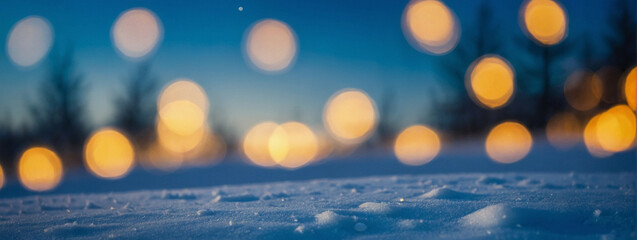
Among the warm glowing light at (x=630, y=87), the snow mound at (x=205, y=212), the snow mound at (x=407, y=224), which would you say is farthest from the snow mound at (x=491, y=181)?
the warm glowing light at (x=630, y=87)

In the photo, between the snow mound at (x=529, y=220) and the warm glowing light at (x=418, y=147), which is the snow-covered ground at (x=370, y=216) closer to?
the snow mound at (x=529, y=220)

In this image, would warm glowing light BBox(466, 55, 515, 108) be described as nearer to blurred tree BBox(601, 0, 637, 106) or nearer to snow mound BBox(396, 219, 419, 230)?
blurred tree BBox(601, 0, 637, 106)

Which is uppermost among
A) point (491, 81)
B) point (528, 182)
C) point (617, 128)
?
point (491, 81)

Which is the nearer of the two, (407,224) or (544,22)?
(407,224)

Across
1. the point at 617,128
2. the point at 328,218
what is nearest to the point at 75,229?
the point at 328,218

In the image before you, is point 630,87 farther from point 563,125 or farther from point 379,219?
point 379,219
